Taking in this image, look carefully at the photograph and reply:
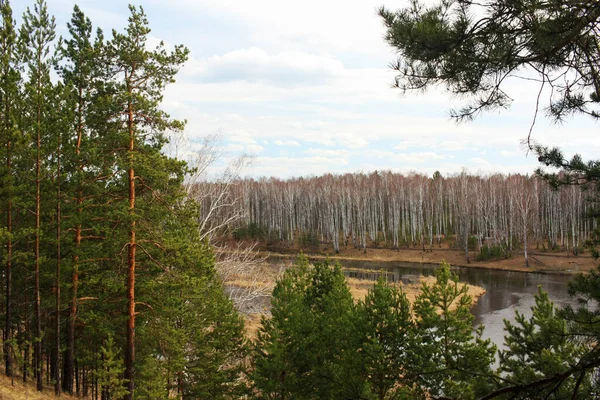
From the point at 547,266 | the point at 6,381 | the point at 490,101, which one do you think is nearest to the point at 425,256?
the point at 547,266

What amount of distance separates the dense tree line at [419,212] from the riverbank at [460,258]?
1285mm

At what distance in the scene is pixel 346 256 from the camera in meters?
52.6

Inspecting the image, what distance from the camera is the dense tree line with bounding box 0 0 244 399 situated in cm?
1096

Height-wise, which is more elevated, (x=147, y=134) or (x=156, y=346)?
(x=147, y=134)

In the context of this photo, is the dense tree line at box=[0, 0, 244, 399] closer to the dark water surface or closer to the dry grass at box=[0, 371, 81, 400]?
the dry grass at box=[0, 371, 81, 400]

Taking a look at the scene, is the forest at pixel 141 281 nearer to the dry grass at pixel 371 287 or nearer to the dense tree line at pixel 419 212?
the dry grass at pixel 371 287

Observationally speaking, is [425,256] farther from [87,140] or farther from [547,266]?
[87,140]

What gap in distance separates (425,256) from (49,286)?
40.7 m

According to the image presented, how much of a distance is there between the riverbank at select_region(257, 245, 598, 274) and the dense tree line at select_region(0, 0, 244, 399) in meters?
22.3

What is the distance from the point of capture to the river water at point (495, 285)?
77.7ft

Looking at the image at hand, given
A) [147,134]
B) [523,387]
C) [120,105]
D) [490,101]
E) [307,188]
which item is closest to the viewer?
[523,387]

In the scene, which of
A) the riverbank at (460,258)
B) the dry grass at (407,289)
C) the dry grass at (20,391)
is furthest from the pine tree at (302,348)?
the riverbank at (460,258)

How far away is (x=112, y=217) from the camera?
10.9 metres

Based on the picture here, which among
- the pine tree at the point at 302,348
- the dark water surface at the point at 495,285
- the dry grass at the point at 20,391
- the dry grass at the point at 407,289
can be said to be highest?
the pine tree at the point at 302,348
